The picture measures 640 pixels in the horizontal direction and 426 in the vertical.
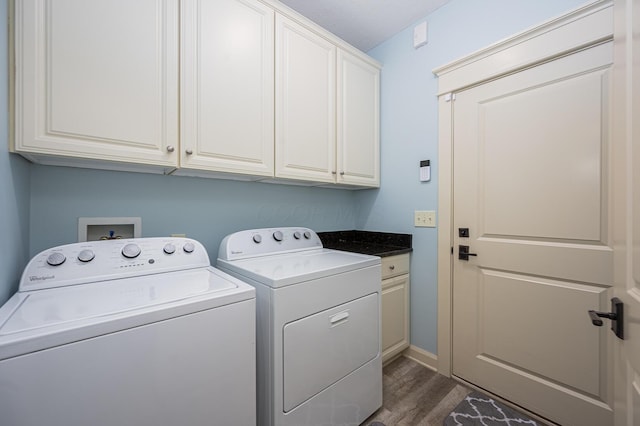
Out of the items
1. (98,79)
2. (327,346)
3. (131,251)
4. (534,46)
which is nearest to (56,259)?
(131,251)

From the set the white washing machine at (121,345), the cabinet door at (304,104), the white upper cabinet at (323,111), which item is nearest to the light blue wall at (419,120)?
the white upper cabinet at (323,111)

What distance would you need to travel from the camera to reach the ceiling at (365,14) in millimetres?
1816

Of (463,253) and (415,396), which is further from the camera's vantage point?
(463,253)

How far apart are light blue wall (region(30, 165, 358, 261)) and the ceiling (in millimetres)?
1321

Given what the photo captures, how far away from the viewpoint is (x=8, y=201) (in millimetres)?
899

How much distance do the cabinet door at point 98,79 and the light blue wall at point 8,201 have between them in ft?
0.11

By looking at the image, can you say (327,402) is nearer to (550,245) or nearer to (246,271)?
(246,271)

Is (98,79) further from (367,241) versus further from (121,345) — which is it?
(367,241)

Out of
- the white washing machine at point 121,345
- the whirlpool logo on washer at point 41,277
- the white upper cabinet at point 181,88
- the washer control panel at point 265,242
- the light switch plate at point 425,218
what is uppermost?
the white upper cabinet at point 181,88

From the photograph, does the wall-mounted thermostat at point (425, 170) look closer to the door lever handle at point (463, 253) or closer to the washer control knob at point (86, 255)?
the door lever handle at point (463, 253)

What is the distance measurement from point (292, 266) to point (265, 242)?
0.40 metres

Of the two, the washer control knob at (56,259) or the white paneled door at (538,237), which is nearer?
the washer control knob at (56,259)

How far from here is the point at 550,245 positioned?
1.43 m

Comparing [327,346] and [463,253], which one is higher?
[463,253]
